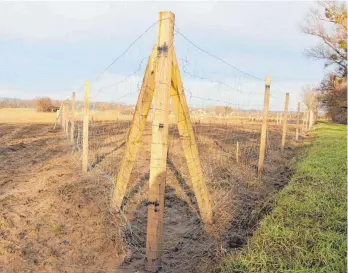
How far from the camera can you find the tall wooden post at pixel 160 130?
10.9ft

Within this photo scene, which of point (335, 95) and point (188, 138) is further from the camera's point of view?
point (335, 95)

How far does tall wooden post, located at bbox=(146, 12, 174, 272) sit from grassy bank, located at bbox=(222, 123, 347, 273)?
80 centimetres

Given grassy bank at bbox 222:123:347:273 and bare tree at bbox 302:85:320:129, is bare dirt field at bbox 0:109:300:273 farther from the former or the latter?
bare tree at bbox 302:85:320:129

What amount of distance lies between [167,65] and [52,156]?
7562 millimetres

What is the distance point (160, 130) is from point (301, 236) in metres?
1.91

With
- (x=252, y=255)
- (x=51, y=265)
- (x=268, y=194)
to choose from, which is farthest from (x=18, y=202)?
(x=268, y=194)

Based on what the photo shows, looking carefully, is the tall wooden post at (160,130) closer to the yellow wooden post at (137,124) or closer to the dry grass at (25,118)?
the yellow wooden post at (137,124)

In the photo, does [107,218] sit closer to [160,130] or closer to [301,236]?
[160,130]

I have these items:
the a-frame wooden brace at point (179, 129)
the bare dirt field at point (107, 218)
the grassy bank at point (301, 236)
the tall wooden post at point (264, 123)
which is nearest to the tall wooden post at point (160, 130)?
the a-frame wooden brace at point (179, 129)

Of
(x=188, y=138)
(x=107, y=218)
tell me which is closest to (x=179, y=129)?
(x=188, y=138)

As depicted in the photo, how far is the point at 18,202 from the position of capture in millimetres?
5168

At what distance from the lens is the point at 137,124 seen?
13.3 feet

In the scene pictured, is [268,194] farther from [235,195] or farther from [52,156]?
[52,156]

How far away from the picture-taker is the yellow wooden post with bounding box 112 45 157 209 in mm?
3758
